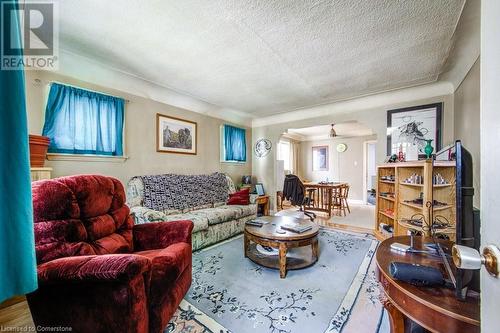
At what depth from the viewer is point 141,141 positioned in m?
3.15

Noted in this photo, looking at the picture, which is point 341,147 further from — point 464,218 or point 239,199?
point 464,218

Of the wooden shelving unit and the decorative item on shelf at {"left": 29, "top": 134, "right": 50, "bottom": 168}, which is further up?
the decorative item on shelf at {"left": 29, "top": 134, "right": 50, "bottom": 168}

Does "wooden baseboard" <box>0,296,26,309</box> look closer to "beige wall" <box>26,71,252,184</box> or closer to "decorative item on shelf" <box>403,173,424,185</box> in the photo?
"beige wall" <box>26,71,252,184</box>

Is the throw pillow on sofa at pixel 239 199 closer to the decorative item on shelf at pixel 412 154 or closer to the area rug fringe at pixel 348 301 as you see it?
the area rug fringe at pixel 348 301

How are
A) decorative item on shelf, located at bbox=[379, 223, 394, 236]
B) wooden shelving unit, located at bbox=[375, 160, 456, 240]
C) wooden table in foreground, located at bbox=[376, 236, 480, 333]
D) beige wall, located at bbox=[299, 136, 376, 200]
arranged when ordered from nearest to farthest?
wooden table in foreground, located at bbox=[376, 236, 480, 333]
wooden shelving unit, located at bbox=[375, 160, 456, 240]
decorative item on shelf, located at bbox=[379, 223, 394, 236]
beige wall, located at bbox=[299, 136, 376, 200]

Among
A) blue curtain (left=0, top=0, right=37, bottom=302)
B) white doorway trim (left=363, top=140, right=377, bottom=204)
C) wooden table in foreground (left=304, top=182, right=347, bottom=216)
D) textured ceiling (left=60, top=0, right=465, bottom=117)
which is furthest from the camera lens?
white doorway trim (left=363, top=140, right=377, bottom=204)

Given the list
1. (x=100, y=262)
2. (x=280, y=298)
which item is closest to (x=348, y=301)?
(x=280, y=298)

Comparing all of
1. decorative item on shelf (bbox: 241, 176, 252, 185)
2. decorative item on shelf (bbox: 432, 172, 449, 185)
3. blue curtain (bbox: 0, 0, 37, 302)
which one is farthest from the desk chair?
blue curtain (bbox: 0, 0, 37, 302)

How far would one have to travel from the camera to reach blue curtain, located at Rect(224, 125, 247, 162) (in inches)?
181

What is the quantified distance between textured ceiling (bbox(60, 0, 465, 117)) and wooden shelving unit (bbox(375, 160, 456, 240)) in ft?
4.33

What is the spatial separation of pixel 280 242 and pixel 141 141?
2514 millimetres

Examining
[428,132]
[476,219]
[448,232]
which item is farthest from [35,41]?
[428,132]

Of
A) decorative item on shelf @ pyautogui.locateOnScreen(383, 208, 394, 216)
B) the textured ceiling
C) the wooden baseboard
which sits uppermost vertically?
the textured ceiling

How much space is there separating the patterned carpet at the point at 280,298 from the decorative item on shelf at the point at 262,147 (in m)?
2.95
